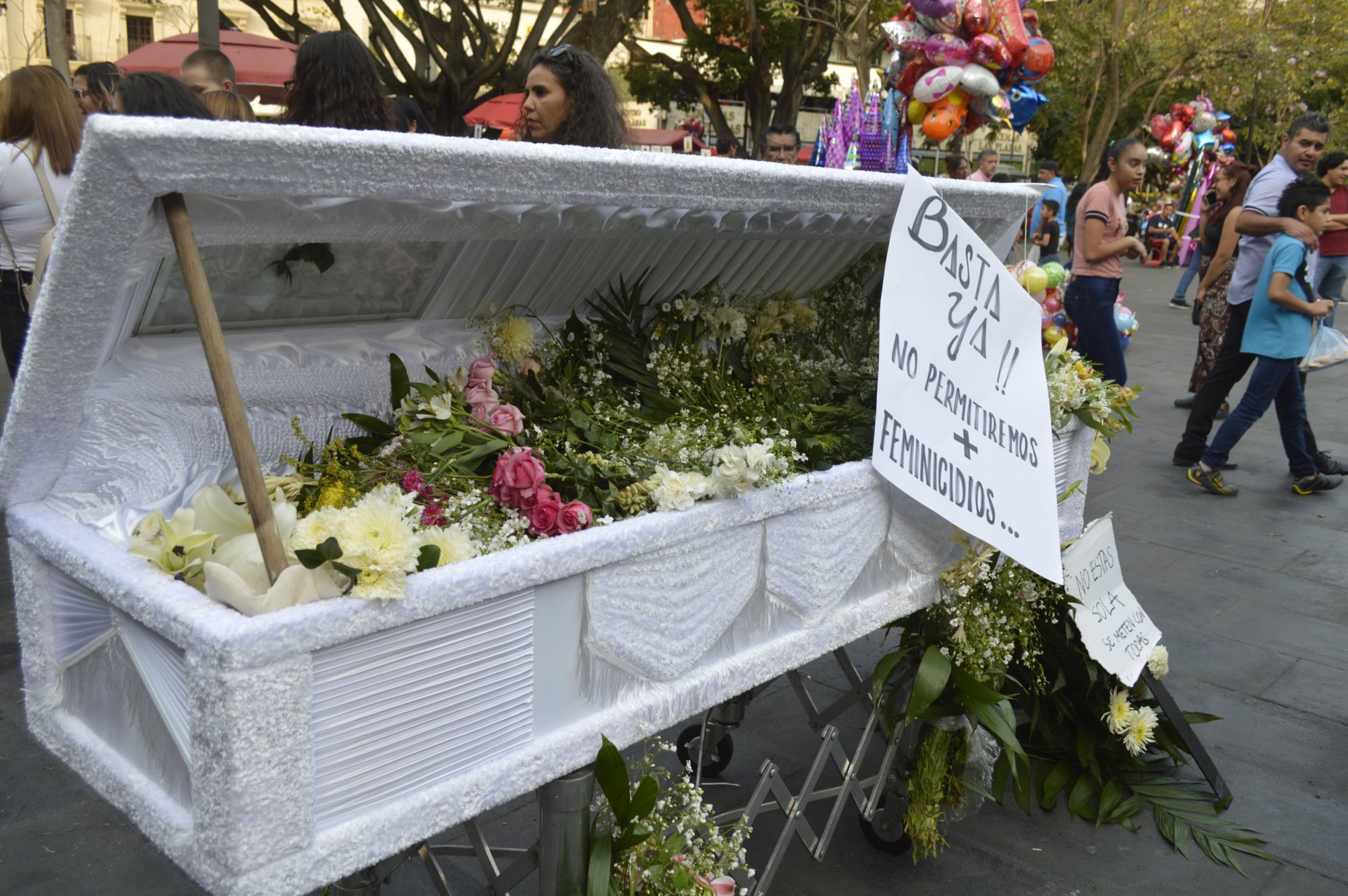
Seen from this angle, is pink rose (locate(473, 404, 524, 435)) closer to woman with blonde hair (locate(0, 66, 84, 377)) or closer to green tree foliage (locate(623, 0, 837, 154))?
woman with blonde hair (locate(0, 66, 84, 377))

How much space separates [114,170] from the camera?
1.09 meters

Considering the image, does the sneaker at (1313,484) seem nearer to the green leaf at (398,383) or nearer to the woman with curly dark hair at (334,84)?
the woman with curly dark hair at (334,84)

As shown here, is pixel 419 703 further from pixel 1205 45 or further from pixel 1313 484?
pixel 1205 45

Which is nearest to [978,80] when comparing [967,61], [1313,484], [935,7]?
[967,61]

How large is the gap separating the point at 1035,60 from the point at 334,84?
16.2ft

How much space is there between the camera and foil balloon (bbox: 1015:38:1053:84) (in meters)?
6.39

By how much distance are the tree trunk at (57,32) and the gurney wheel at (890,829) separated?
760 cm

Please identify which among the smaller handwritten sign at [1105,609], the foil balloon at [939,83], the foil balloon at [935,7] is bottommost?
the smaller handwritten sign at [1105,609]

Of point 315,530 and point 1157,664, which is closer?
point 315,530

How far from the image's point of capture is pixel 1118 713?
2.79 m

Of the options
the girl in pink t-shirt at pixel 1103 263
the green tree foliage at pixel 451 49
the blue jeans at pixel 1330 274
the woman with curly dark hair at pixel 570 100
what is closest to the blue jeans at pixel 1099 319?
the girl in pink t-shirt at pixel 1103 263

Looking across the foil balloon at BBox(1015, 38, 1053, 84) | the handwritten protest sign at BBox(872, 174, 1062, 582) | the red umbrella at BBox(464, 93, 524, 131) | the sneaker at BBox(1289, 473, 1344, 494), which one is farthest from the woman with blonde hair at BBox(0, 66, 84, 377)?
the red umbrella at BBox(464, 93, 524, 131)

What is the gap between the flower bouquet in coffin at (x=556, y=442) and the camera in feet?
4.59

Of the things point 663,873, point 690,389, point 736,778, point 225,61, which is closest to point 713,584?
point 663,873
